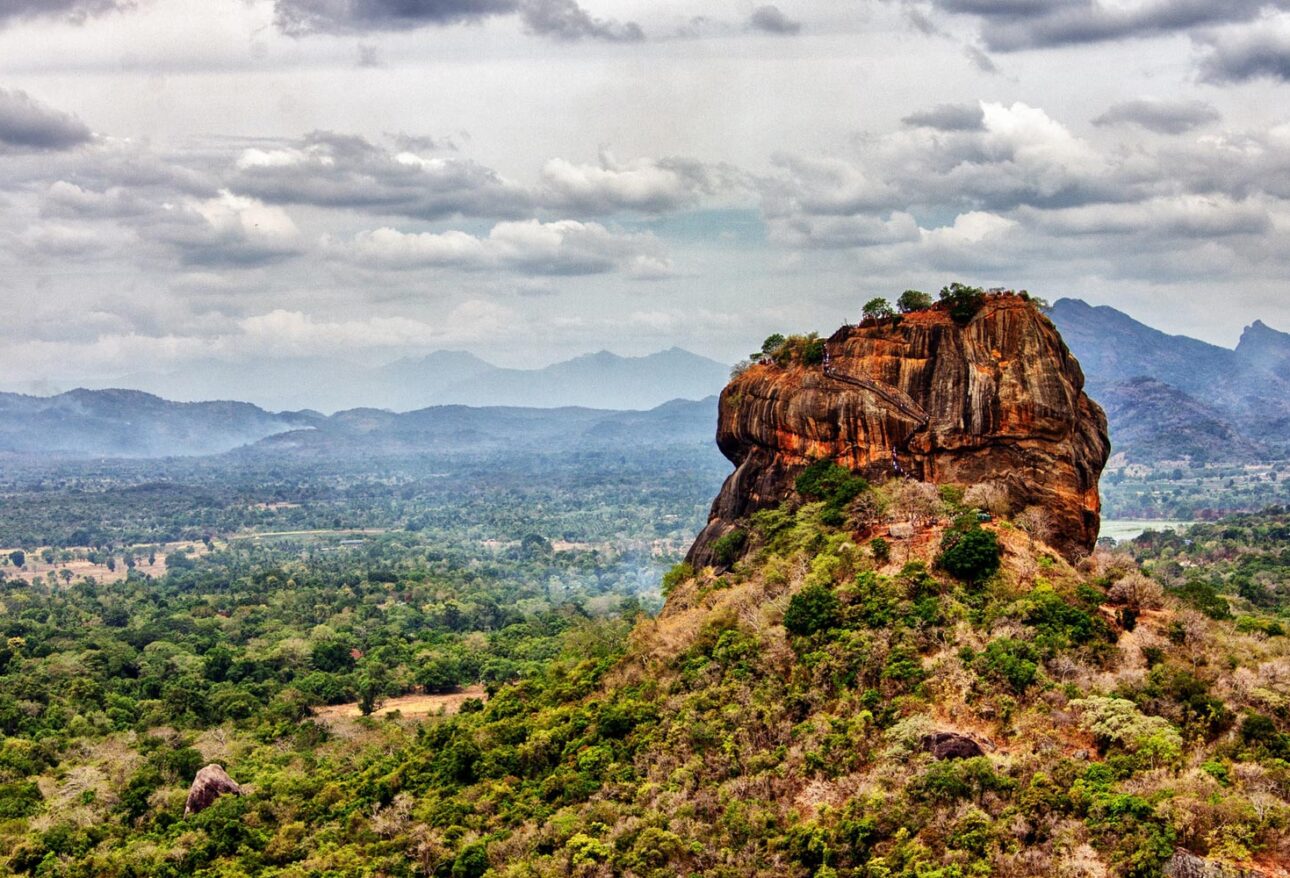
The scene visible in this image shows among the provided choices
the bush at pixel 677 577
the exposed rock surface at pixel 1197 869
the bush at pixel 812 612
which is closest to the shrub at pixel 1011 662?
the bush at pixel 812 612

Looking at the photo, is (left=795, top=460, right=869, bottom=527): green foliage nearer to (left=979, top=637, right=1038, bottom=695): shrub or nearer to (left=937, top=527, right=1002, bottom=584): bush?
(left=937, top=527, right=1002, bottom=584): bush

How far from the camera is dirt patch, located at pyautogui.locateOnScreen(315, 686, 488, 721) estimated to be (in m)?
61.5

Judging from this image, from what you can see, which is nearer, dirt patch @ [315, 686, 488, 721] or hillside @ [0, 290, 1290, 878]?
hillside @ [0, 290, 1290, 878]

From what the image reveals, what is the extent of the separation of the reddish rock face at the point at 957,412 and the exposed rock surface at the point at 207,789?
2105 centimetres

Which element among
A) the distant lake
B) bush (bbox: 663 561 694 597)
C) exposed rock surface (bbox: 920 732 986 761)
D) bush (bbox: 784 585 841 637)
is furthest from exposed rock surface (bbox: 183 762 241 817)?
the distant lake

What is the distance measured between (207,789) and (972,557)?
2564 centimetres

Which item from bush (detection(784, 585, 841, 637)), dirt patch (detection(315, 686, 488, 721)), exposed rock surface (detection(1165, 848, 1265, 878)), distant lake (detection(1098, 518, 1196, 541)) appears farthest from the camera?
distant lake (detection(1098, 518, 1196, 541))

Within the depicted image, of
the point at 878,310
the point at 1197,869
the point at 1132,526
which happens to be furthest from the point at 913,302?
the point at 1132,526

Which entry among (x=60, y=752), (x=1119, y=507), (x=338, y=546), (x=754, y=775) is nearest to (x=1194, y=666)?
(x=754, y=775)

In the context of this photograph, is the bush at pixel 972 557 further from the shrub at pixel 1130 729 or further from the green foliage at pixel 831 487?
the shrub at pixel 1130 729

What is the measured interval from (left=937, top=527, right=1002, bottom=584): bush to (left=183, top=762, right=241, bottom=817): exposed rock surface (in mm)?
24553

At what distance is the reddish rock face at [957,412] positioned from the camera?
124 feet

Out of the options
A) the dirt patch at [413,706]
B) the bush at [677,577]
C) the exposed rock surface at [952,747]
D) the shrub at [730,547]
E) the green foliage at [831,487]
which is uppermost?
the green foliage at [831,487]

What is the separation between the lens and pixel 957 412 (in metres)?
38.9
